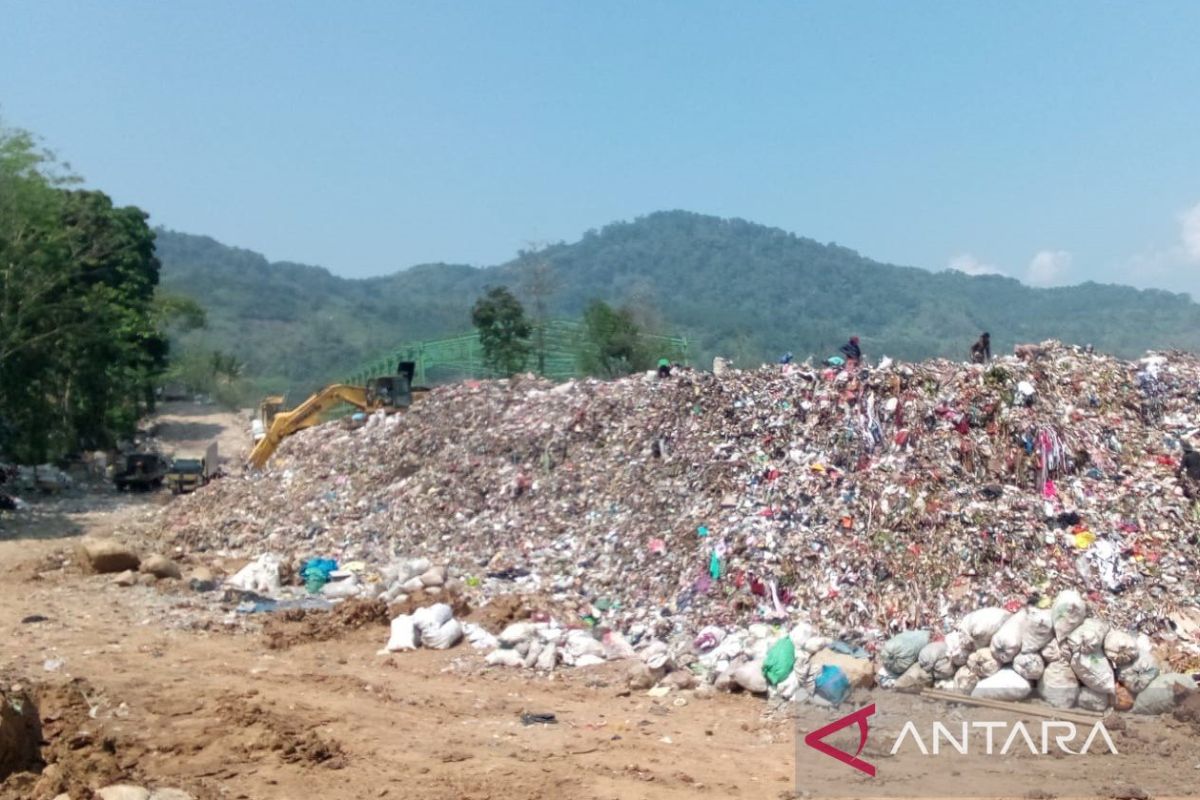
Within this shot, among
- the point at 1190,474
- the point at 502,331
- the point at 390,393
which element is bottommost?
the point at 1190,474

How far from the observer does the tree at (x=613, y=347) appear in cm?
2623

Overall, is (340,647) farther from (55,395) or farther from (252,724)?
(55,395)

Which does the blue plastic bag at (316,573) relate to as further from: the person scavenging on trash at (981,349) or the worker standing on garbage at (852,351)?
the person scavenging on trash at (981,349)

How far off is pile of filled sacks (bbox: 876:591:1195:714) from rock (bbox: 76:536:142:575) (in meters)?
7.95

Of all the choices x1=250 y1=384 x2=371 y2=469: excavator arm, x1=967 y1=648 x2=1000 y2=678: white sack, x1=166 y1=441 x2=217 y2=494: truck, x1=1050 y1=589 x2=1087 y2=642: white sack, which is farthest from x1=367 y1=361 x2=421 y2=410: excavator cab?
x1=1050 y1=589 x2=1087 y2=642: white sack

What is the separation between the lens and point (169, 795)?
4.64 m

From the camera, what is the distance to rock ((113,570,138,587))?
1001cm

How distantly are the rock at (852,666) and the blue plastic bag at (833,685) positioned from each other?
0.06 m

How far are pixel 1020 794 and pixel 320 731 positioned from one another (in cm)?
373

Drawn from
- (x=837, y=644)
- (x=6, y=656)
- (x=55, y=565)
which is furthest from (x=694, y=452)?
(x=55, y=565)

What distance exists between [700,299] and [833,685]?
90360 millimetres

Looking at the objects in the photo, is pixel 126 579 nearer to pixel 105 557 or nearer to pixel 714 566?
pixel 105 557

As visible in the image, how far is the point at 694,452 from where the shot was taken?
10055 mm

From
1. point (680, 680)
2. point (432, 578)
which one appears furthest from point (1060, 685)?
point (432, 578)
